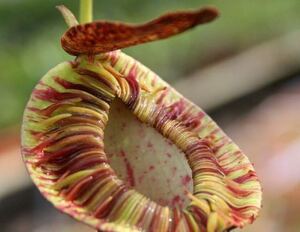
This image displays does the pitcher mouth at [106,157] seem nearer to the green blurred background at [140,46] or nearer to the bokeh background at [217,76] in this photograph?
the bokeh background at [217,76]

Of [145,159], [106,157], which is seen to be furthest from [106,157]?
[145,159]

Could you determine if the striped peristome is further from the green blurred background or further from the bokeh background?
the green blurred background

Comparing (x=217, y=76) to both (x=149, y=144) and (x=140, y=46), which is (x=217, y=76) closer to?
(x=140, y=46)

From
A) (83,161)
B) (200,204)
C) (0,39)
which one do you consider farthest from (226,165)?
(0,39)

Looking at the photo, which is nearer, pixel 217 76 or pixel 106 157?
pixel 106 157

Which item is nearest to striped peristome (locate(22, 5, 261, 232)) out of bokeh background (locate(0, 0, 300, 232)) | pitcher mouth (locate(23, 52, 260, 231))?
pitcher mouth (locate(23, 52, 260, 231))
